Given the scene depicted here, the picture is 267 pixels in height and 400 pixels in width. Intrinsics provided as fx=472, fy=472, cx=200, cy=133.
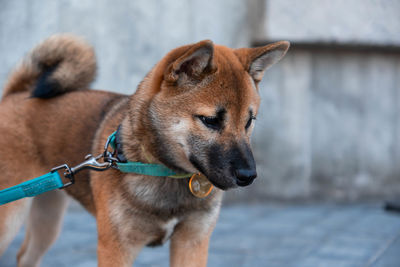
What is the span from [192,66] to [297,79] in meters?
4.28

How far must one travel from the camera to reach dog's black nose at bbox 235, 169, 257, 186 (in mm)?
2336

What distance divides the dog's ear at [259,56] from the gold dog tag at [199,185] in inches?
27.0

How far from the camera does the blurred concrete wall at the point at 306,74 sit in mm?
5895

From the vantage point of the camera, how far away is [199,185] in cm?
271

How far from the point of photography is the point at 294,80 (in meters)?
→ 6.58

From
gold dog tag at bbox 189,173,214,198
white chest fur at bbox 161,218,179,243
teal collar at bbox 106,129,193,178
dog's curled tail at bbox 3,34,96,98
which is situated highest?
dog's curled tail at bbox 3,34,96,98

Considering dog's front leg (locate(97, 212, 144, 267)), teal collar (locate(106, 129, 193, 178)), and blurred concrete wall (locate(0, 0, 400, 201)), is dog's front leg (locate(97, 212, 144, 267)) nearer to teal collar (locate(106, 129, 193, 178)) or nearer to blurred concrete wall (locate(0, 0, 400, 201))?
teal collar (locate(106, 129, 193, 178))

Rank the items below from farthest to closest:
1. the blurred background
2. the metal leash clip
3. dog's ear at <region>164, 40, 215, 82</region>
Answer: the blurred background, the metal leash clip, dog's ear at <region>164, 40, 215, 82</region>

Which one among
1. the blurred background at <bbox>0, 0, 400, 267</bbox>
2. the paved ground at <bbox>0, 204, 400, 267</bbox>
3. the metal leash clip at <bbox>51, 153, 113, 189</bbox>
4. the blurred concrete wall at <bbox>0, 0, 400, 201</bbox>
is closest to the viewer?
the metal leash clip at <bbox>51, 153, 113, 189</bbox>

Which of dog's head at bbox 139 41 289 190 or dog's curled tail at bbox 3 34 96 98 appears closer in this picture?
dog's head at bbox 139 41 289 190

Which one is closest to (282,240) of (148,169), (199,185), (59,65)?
(199,185)

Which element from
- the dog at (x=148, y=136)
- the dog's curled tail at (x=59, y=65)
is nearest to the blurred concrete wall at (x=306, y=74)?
the dog's curled tail at (x=59, y=65)

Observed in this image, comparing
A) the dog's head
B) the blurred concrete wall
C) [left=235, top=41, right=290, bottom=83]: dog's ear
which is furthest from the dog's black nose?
the blurred concrete wall

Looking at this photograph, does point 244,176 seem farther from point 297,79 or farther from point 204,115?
point 297,79
